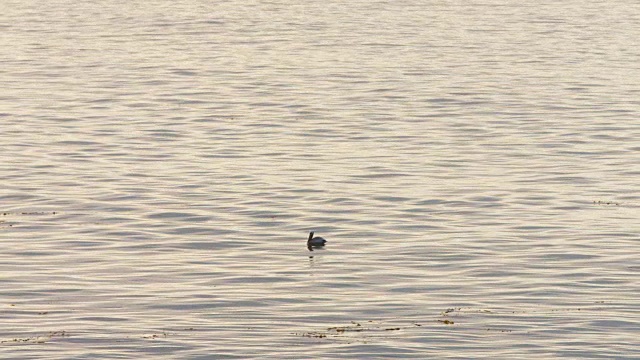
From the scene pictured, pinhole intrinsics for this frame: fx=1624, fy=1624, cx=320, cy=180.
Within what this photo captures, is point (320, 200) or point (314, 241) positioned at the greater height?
point (314, 241)

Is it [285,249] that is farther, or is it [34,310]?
[285,249]

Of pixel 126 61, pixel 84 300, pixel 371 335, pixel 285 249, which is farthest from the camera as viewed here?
pixel 126 61

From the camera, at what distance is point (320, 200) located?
4209cm

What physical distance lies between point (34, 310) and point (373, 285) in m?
6.75

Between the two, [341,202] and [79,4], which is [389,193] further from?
[79,4]

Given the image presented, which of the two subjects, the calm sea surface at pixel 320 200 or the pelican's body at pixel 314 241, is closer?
the calm sea surface at pixel 320 200

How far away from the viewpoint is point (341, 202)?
41.8m

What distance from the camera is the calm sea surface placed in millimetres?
28750

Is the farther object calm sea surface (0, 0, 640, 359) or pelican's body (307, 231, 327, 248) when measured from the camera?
pelican's body (307, 231, 327, 248)

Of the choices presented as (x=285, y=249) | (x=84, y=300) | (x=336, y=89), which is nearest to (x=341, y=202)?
(x=285, y=249)

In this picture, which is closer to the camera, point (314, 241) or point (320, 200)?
point (314, 241)

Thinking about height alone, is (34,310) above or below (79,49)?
above

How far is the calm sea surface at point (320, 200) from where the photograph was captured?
2875 cm

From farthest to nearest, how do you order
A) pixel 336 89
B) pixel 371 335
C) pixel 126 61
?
1. pixel 126 61
2. pixel 336 89
3. pixel 371 335
